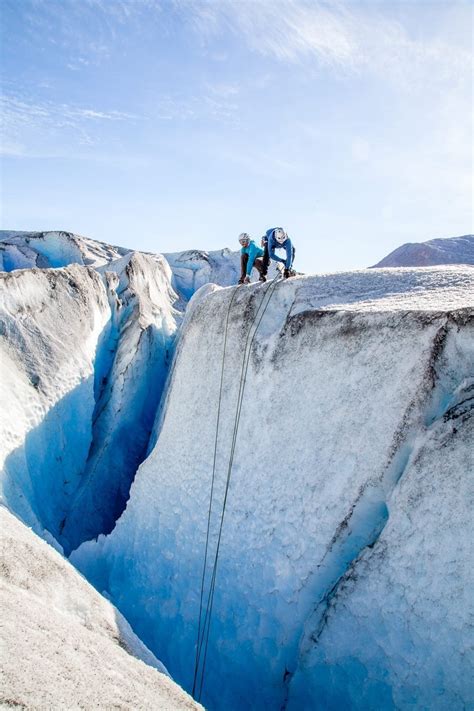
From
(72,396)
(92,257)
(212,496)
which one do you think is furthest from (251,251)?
(92,257)

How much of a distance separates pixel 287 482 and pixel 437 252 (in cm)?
2655

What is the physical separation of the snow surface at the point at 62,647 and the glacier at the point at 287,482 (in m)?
1.46

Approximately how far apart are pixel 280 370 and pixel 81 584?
3214 millimetres

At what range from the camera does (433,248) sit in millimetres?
29203

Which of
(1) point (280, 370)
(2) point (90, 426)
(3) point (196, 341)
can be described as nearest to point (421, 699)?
(1) point (280, 370)

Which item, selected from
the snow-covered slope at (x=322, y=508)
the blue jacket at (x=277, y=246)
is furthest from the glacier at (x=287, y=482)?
the blue jacket at (x=277, y=246)

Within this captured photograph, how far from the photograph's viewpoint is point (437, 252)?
2867cm

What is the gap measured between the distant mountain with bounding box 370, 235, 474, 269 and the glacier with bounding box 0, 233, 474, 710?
23.2 m

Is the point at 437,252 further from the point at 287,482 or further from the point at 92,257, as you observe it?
the point at 287,482

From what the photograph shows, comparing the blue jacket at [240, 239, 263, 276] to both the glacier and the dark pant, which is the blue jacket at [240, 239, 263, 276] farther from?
the glacier

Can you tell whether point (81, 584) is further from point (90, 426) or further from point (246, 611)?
point (90, 426)

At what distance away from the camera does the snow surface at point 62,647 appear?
226 centimetres

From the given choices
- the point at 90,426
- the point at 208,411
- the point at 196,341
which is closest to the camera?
the point at 208,411

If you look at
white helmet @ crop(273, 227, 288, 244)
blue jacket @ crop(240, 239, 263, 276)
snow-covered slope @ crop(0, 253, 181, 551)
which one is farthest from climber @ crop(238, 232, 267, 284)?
snow-covered slope @ crop(0, 253, 181, 551)
